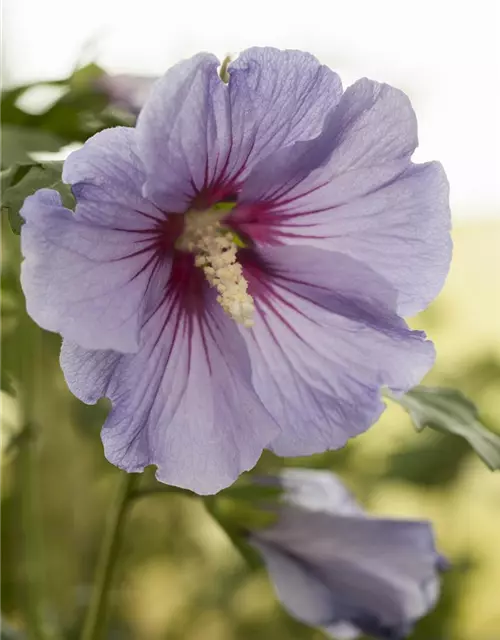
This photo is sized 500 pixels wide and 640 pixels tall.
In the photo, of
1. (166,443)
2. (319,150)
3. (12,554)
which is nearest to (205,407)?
(166,443)

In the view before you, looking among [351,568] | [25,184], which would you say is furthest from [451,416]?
[25,184]

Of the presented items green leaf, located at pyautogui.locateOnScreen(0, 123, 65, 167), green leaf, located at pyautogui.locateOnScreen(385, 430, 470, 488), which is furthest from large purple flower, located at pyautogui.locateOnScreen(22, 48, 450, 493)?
green leaf, located at pyautogui.locateOnScreen(385, 430, 470, 488)

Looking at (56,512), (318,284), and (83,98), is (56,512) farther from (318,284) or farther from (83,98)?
(318,284)

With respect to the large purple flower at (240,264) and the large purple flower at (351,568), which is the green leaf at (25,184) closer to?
the large purple flower at (240,264)

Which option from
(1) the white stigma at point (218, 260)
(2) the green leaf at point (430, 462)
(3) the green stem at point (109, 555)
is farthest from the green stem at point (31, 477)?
(2) the green leaf at point (430, 462)

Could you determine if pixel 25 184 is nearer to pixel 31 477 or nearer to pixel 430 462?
pixel 31 477
